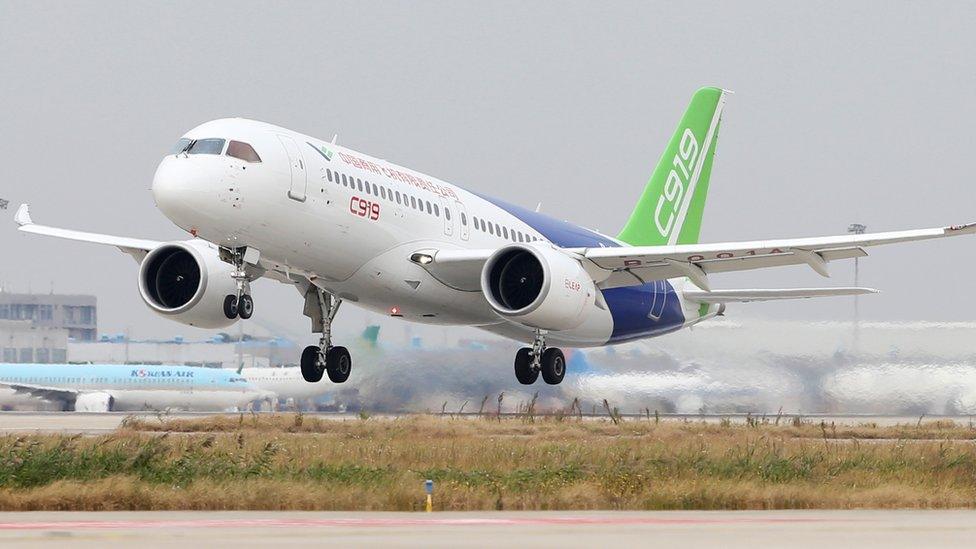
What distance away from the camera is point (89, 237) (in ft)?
127

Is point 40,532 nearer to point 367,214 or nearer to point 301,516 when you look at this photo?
point 301,516

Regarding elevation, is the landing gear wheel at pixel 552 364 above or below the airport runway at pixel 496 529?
above

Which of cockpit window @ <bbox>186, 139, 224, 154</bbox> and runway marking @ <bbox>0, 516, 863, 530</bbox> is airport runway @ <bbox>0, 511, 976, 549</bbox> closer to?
runway marking @ <bbox>0, 516, 863, 530</bbox>

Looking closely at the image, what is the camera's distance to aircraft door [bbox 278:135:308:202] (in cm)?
2939

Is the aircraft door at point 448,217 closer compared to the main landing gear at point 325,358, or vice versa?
the aircraft door at point 448,217

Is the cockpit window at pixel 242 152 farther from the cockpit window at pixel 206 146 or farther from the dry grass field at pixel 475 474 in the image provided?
the dry grass field at pixel 475 474

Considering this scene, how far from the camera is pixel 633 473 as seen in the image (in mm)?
24812

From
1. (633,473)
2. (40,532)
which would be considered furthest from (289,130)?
(40,532)

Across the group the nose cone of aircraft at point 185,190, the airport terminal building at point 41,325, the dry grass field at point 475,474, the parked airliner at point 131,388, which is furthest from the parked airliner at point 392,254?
the airport terminal building at point 41,325

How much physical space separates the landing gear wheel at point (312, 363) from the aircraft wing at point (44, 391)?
3793 cm

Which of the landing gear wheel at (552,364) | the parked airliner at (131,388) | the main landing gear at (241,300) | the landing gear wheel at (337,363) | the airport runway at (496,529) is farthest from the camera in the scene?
the parked airliner at (131,388)

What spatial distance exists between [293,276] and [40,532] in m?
17.7

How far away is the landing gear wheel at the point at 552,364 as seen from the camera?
3631 centimetres

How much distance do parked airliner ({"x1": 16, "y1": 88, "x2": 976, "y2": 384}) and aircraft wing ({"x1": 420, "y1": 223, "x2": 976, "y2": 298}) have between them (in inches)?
1.7
